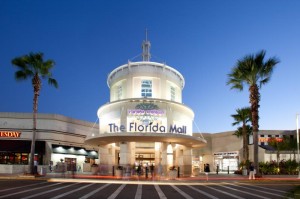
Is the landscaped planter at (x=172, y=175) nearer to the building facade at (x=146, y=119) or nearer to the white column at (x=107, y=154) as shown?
the building facade at (x=146, y=119)

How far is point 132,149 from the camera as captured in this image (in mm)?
39812

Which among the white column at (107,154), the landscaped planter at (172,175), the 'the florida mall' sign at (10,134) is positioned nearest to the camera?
the landscaped planter at (172,175)

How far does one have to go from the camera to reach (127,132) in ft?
114

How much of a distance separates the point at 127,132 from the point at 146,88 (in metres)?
8.68

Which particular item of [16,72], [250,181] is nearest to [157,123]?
[250,181]

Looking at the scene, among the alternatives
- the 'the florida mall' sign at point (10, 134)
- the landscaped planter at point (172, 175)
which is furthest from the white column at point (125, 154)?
the 'the florida mall' sign at point (10, 134)

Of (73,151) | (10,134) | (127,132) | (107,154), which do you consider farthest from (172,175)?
(10,134)

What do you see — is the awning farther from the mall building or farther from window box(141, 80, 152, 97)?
window box(141, 80, 152, 97)

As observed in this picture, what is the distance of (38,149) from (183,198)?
1559 inches

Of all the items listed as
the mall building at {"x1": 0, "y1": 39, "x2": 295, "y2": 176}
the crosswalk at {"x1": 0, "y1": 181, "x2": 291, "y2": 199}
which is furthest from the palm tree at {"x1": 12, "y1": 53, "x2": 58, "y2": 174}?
the crosswalk at {"x1": 0, "y1": 181, "x2": 291, "y2": 199}

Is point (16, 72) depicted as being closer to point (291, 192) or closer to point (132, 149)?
point (132, 149)

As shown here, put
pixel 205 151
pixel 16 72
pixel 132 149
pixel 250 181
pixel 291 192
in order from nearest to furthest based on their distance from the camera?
pixel 291 192, pixel 250 181, pixel 16 72, pixel 132 149, pixel 205 151

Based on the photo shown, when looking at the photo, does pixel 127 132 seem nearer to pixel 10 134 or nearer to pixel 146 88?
pixel 146 88

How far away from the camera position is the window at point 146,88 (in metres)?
41.6
